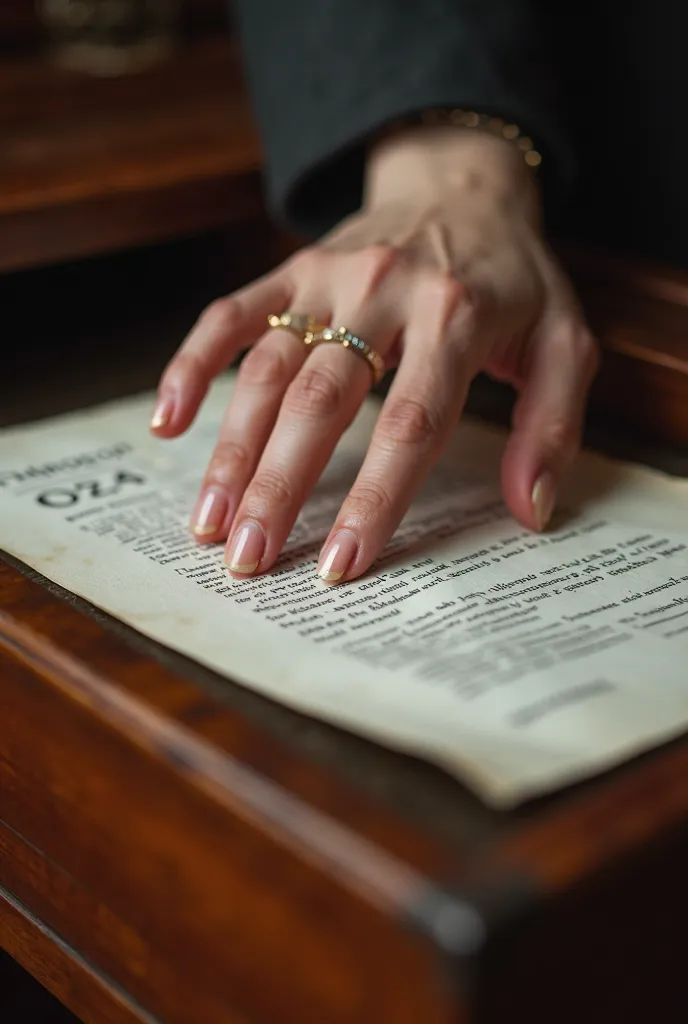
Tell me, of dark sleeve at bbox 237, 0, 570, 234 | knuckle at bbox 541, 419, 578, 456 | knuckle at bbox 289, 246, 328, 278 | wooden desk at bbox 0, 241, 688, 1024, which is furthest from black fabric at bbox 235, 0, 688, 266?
wooden desk at bbox 0, 241, 688, 1024

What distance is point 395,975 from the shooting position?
314 mm

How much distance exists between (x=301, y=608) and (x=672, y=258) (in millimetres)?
660

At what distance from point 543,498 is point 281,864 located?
1.01 feet

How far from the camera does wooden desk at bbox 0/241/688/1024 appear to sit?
1.03 feet

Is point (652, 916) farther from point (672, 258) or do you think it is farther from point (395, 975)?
point (672, 258)

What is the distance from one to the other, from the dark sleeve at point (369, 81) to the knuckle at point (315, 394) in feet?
0.87

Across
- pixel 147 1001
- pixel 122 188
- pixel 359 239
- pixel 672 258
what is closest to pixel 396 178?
pixel 359 239

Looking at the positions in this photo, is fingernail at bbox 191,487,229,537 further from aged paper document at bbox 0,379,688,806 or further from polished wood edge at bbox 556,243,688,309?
polished wood edge at bbox 556,243,688,309

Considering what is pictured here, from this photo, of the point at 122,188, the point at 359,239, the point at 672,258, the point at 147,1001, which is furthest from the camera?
the point at 672,258

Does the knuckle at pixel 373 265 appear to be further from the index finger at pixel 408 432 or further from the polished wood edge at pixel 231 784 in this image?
the polished wood edge at pixel 231 784

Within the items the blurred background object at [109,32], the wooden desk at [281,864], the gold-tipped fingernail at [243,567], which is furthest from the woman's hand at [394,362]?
the blurred background object at [109,32]

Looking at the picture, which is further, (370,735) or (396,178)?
(396,178)

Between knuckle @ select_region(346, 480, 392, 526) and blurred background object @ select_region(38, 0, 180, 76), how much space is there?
3.10 feet

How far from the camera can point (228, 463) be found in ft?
1.98
